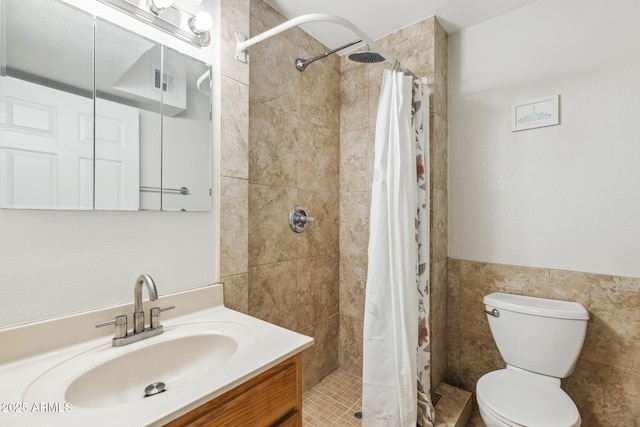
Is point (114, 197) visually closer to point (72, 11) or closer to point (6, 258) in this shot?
point (6, 258)

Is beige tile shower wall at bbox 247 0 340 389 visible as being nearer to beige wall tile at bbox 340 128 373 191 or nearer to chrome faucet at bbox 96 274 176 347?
beige wall tile at bbox 340 128 373 191

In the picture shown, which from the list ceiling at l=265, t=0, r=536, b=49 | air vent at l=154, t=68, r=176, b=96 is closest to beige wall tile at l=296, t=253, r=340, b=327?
air vent at l=154, t=68, r=176, b=96

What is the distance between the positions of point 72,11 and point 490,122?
6.66ft

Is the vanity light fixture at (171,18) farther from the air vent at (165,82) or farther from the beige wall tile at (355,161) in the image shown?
the beige wall tile at (355,161)

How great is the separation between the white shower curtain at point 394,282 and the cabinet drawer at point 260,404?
66cm

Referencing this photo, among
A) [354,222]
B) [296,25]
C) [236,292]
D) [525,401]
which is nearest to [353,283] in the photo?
[354,222]

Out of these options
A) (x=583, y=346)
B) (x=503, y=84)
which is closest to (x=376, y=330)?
(x=583, y=346)

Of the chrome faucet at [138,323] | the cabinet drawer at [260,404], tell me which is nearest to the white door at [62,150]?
the chrome faucet at [138,323]

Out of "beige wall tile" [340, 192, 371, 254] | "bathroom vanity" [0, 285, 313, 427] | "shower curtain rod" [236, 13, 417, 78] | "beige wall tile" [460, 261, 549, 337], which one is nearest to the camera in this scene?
"bathroom vanity" [0, 285, 313, 427]

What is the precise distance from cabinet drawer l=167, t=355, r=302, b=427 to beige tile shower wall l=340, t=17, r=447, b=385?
1.11 m

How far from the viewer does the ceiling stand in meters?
1.63

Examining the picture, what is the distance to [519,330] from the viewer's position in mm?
1487

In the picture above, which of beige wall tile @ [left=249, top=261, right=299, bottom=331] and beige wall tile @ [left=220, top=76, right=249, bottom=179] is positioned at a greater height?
beige wall tile @ [left=220, top=76, right=249, bottom=179]

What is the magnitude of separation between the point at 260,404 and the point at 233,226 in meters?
0.73
